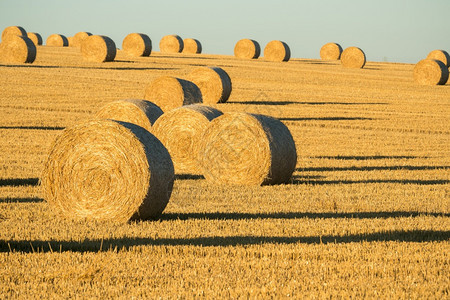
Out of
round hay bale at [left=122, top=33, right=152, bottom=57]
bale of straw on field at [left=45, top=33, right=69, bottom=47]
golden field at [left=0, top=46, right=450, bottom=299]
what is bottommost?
bale of straw on field at [left=45, top=33, right=69, bottom=47]

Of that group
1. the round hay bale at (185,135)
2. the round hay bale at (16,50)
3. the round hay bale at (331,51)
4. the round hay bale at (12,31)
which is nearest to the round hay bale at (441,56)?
the round hay bale at (331,51)

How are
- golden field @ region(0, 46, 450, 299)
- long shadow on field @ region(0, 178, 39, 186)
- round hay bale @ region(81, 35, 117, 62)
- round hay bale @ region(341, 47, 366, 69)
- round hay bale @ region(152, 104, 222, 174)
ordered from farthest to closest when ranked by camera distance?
round hay bale @ region(341, 47, 366, 69) < round hay bale @ region(81, 35, 117, 62) < round hay bale @ region(152, 104, 222, 174) < long shadow on field @ region(0, 178, 39, 186) < golden field @ region(0, 46, 450, 299)

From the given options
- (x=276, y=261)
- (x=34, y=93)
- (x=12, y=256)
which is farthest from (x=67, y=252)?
(x=34, y=93)

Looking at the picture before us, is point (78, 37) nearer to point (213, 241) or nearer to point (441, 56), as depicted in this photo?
point (441, 56)

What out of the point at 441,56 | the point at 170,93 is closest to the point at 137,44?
the point at 441,56

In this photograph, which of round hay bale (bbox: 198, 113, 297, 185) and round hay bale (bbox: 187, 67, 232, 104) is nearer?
round hay bale (bbox: 198, 113, 297, 185)

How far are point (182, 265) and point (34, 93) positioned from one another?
25044 mm

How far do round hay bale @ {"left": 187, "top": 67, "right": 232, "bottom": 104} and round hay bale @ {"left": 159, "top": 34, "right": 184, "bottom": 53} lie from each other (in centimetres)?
3738

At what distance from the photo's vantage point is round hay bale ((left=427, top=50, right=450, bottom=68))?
58188 mm

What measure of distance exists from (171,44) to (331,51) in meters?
15.2

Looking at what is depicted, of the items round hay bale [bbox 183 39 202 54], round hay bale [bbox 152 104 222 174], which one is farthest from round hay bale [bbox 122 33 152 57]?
round hay bale [bbox 152 104 222 174]

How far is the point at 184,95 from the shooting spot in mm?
25062

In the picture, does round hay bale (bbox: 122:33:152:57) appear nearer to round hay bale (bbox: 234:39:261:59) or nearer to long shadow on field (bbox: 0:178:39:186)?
round hay bale (bbox: 234:39:261:59)

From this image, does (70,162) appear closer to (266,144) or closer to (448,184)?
(266,144)
